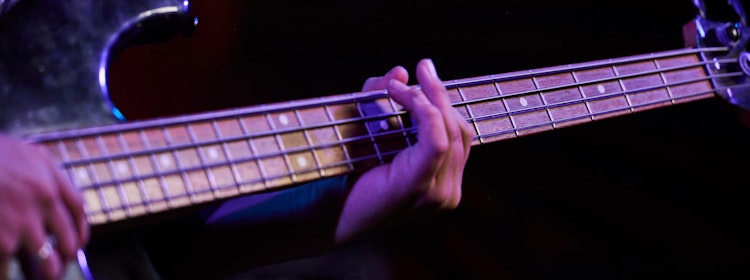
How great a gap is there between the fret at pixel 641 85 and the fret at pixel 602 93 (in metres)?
0.02

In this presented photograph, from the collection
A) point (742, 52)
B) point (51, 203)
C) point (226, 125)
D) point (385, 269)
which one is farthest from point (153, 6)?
point (742, 52)

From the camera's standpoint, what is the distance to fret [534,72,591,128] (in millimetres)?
816

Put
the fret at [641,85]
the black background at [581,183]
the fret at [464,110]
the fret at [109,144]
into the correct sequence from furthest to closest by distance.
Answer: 1. the black background at [581,183]
2. the fret at [641,85]
3. the fret at [464,110]
4. the fret at [109,144]

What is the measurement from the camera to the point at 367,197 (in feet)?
2.43

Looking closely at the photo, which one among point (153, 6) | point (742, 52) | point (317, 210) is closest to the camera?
point (153, 6)

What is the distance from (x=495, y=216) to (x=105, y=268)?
788 mm

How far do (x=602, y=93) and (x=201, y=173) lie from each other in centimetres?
55

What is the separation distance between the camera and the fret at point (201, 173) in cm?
57

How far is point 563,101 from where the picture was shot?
830 millimetres

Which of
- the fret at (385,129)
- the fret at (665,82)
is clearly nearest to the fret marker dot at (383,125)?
the fret at (385,129)

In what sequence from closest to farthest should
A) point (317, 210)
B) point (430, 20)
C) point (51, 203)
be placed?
point (51, 203) → point (317, 210) → point (430, 20)

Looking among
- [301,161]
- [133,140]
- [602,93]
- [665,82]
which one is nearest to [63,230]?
[133,140]

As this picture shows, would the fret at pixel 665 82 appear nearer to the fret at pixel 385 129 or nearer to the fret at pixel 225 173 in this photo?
the fret at pixel 385 129

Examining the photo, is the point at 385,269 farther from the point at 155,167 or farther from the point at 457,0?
the point at 155,167
